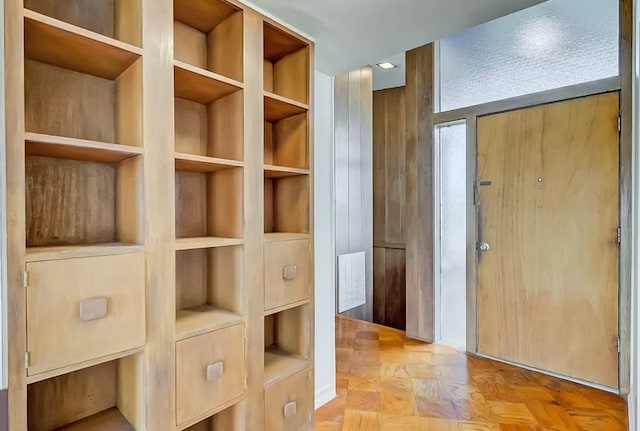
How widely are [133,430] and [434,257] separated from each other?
250cm

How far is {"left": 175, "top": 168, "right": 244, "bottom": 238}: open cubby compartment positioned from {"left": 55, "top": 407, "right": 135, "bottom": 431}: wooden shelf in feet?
2.19

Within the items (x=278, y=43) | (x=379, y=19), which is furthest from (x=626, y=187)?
(x=278, y=43)

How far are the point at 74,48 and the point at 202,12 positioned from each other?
0.53 m

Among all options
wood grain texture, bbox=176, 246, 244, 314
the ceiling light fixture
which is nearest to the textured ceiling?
wood grain texture, bbox=176, 246, 244, 314

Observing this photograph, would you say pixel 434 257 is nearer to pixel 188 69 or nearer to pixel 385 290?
pixel 385 290

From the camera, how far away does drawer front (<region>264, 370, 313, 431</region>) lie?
156cm

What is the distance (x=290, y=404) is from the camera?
1666 mm

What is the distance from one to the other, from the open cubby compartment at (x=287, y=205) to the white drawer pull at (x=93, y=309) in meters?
0.89

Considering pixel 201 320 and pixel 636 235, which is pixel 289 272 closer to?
pixel 201 320

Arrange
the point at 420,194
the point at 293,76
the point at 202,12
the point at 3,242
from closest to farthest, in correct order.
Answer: the point at 3,242, the point at 202,12, the point at 293,76, the point at 420,194

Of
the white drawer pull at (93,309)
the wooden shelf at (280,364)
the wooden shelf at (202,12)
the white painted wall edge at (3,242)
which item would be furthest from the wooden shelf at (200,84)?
the wooden shelf at (280,364)

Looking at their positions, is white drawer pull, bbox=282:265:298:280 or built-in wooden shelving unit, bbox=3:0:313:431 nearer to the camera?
built-in wooden shelving unit, bbox=3:0:313:431

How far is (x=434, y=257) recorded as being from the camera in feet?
10.2

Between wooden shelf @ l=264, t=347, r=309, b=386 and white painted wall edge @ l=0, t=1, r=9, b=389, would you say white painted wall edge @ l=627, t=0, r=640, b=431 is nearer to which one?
wooden shelf @ l=264, t=347, r=309, b=386
